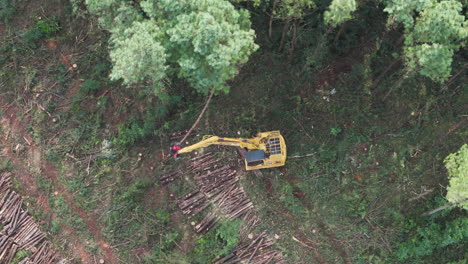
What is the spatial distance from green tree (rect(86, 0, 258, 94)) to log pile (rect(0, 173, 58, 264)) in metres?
9.62

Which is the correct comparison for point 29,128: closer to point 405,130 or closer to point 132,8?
point 132,8

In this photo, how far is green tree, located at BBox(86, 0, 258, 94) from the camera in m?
13.8

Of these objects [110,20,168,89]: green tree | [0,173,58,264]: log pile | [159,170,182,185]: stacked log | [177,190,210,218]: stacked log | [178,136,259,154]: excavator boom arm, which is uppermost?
[110,20,168,89]: green tree

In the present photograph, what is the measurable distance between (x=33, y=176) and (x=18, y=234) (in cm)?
282

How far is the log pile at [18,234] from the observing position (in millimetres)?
18922

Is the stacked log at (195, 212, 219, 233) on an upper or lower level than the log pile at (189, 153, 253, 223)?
lower

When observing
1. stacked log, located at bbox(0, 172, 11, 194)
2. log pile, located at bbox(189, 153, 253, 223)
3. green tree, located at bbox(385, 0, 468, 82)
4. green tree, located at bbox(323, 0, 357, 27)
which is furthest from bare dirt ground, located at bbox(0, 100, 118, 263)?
green tree, located at bbox(385, 0, 468, 82)

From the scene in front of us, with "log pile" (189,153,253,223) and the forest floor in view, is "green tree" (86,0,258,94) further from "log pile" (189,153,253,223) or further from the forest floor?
the forest floor

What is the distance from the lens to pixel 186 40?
13992mm

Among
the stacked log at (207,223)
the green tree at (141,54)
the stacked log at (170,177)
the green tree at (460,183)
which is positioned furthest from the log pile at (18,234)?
the green tree at (460,183)

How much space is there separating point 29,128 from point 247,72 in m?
11.5

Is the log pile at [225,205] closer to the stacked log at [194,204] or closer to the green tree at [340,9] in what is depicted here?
the stacked log at [194,204]

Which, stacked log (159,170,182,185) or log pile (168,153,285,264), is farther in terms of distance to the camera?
stacked log (159,170,182,185)

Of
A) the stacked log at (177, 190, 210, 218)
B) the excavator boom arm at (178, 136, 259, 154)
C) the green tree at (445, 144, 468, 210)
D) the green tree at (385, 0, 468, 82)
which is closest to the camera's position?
the green tree at (385, 0, 468, 82)
